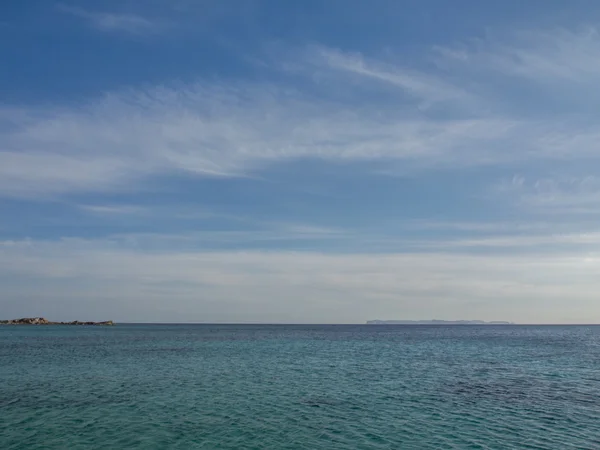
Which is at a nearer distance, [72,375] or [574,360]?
[72,375]

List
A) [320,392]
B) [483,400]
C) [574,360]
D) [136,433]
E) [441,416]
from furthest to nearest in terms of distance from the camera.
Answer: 1. [574,360]
2. [320,392]
3. [483,400]
4. [441,416]
5. [136,433]

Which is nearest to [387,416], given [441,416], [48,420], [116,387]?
[441,416]

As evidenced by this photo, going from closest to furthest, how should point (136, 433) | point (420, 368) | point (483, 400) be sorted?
point (136, 433) → point (483, 400) → point (420, 368)

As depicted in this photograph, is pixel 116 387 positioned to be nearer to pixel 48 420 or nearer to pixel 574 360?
pixel 48 420

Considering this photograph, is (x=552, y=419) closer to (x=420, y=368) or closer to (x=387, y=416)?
(x=387, y=416)

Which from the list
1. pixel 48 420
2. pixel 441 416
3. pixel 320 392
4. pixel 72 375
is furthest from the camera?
pixel 72 375

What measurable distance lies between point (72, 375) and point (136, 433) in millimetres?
27229

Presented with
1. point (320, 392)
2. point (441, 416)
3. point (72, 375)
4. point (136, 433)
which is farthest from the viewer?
point (72, 375)

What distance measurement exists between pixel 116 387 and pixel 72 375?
10729mm

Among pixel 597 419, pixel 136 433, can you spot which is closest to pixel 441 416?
pixel 597 419

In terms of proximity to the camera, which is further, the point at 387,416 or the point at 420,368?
the point at 420,368

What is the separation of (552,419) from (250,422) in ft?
66.2

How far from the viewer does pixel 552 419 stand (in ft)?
99.9

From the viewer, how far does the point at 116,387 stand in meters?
41.5
